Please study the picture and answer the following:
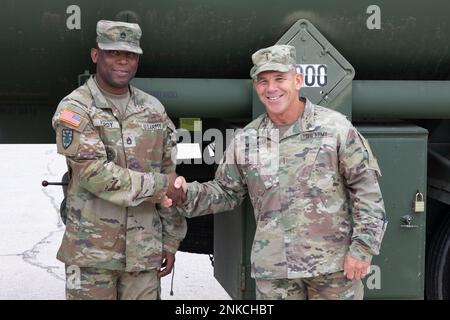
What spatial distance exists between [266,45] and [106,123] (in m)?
0.81

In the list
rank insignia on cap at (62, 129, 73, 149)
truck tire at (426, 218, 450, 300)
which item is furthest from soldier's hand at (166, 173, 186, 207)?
truck tire at (426, 218, 450, 300)

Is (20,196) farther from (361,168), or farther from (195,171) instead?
(361,168)

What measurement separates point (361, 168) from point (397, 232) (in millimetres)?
624

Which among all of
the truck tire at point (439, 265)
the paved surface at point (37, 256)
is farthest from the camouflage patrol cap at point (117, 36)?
the paved surface at point (37, 256)

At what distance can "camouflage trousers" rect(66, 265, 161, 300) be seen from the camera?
8.63ft

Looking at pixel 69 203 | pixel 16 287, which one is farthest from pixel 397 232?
pixel 16 287

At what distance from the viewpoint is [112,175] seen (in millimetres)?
2531

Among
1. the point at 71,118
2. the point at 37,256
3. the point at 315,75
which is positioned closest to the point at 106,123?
the point at 71,118

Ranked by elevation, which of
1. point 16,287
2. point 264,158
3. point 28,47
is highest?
point 28,47

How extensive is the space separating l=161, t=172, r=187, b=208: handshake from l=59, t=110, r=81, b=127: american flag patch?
1.29ft

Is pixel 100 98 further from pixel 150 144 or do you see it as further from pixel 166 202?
pixel 166 202

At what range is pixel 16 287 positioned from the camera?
4.85m

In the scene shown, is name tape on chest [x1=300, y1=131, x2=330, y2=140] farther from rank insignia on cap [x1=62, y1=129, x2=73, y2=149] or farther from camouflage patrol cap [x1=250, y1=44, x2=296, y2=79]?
rank insignia on cap [x1=62, y1=129, x2=73, y2=149]

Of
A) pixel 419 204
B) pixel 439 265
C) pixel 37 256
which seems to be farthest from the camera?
pixel 37 256
